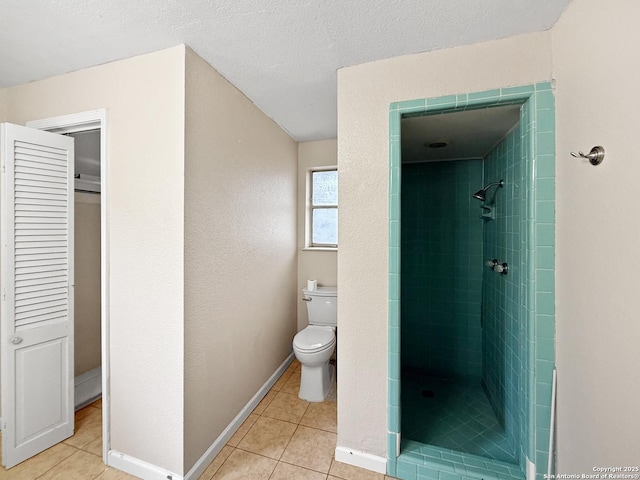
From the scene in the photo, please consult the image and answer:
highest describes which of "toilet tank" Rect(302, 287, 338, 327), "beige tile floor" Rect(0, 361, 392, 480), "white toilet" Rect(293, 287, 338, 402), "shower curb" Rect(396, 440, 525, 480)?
"toilet tank" Rect(302, 287, 338, 327)

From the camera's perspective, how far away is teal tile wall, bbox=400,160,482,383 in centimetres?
240

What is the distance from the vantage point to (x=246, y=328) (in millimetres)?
1952

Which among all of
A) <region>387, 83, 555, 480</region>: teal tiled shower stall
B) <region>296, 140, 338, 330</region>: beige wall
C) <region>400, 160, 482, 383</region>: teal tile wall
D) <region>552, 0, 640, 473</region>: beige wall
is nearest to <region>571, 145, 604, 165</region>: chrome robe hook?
<region>552, 0, 640, 473</region>: beige wall

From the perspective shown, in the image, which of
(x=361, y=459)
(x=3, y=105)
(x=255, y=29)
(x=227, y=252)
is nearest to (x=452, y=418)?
(x=361, y=459)

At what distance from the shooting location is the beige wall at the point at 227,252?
1433mm

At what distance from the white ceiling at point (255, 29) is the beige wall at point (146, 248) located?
0.14 meters

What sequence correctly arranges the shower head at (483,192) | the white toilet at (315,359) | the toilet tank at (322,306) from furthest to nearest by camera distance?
the toilet tank at (322,306) < the white toilet at (315,359) < the shower head at (483,192)

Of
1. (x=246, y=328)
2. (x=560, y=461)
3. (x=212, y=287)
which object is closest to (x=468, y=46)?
(x=212, y=287)

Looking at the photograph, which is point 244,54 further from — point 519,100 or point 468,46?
point 519,100

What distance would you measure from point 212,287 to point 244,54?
1328 millimetres

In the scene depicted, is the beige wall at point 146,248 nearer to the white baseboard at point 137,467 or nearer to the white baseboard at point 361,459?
the white baseboard at point 137,467

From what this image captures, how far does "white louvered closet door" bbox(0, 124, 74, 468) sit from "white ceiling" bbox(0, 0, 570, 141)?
1.70 feet

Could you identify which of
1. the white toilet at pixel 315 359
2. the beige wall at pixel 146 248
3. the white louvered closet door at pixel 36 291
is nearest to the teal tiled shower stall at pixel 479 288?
the white toilet at pixel 315 359

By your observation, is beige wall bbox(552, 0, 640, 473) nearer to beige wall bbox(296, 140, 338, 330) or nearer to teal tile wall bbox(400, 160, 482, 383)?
teal tile wall bbox(400, 160, 482, 383)
